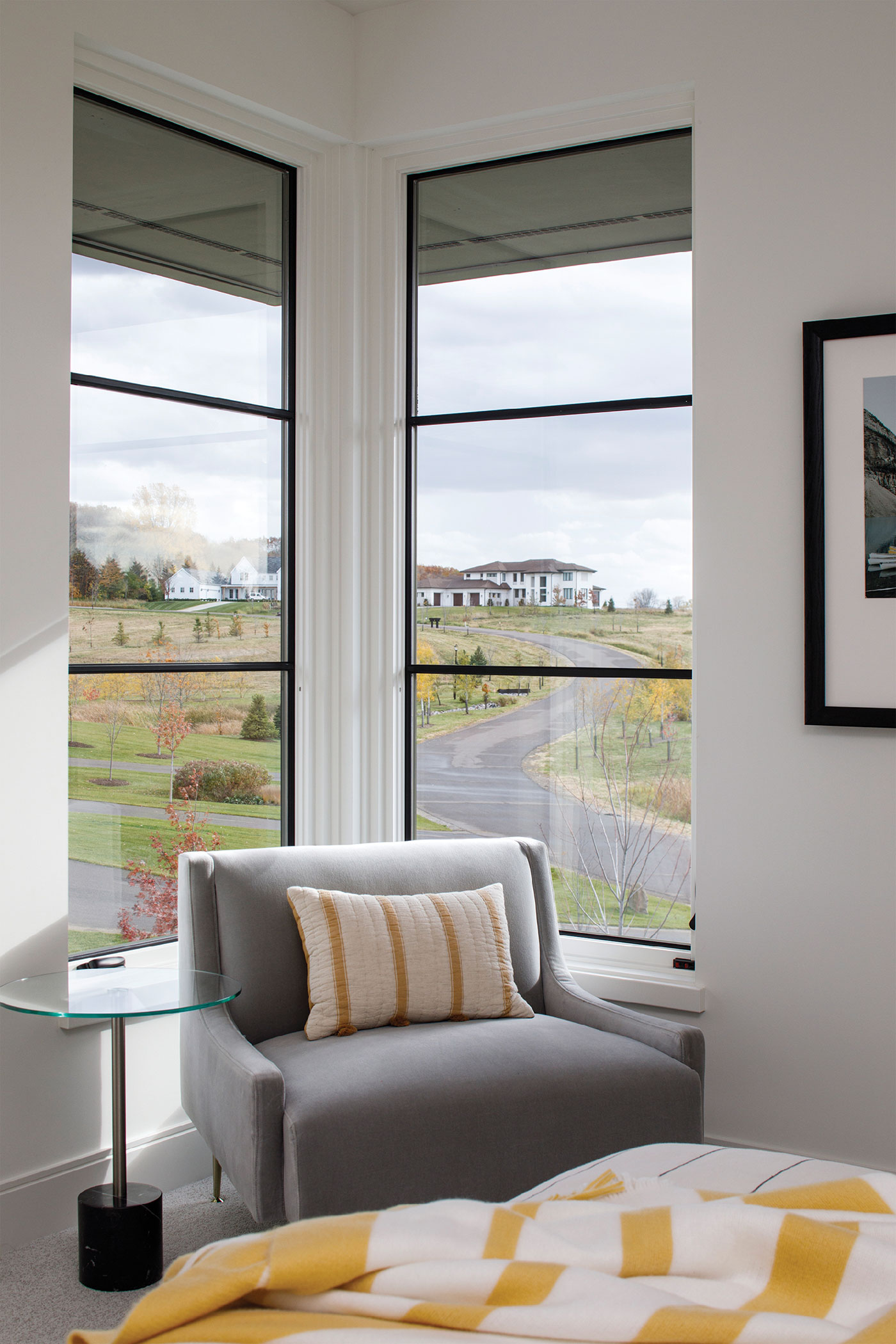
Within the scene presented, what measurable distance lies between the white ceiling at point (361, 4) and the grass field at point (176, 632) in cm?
179

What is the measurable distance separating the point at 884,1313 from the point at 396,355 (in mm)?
2868

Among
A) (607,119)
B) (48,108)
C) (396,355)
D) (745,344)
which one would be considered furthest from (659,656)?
(48,108)

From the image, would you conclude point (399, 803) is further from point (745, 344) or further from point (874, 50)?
point (874, 50)

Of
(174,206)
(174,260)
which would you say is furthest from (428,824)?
(174,206)

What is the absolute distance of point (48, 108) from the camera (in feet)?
8.39

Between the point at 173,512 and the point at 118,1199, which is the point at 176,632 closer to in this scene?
the point at 173,512

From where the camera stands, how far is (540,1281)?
104 cm

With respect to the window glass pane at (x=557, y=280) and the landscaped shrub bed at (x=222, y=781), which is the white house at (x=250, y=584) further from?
the window glass pane at (x=557, y=280)

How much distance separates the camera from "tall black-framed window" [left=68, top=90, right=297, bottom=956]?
9.18 ft

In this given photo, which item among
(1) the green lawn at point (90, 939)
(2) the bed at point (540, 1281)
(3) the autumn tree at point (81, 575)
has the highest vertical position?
(3) the autumn tree at point (81, 575)

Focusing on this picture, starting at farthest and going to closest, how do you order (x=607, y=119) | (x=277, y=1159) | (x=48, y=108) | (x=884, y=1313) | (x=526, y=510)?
(x=526, y=510) → (x=607, y=119) → (x=48, y=108) → (x=277, y=1159) → (x=884, y=1313)

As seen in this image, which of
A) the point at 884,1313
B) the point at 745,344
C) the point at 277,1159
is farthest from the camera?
the point at 745,344

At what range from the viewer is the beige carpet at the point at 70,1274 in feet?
7.17

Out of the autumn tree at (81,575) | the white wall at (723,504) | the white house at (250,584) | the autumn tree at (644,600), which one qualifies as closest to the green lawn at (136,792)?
the white wall at (723,504)
